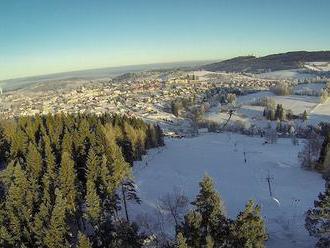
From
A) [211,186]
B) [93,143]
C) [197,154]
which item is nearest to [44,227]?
[211,186]

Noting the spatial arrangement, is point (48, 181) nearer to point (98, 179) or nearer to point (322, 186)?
point (98, 179)

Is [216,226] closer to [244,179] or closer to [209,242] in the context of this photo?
[209,242]

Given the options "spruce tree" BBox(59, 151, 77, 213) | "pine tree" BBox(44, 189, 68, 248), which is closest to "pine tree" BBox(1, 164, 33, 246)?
"pine tree" BBox(44, 189, 68, 248)

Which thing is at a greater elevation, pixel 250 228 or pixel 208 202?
pixel 208 202

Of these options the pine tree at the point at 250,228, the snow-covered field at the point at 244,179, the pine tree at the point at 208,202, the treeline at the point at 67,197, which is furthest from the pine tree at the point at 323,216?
the treeline at the point at 67,197

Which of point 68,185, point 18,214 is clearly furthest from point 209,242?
point 68,185

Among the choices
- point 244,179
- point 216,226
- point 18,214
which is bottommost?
point 244,179

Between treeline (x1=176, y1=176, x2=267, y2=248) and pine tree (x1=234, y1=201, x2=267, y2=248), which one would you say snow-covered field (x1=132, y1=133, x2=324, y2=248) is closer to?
pine tree (x1=234, y1=201, x2=267, y2=248)
